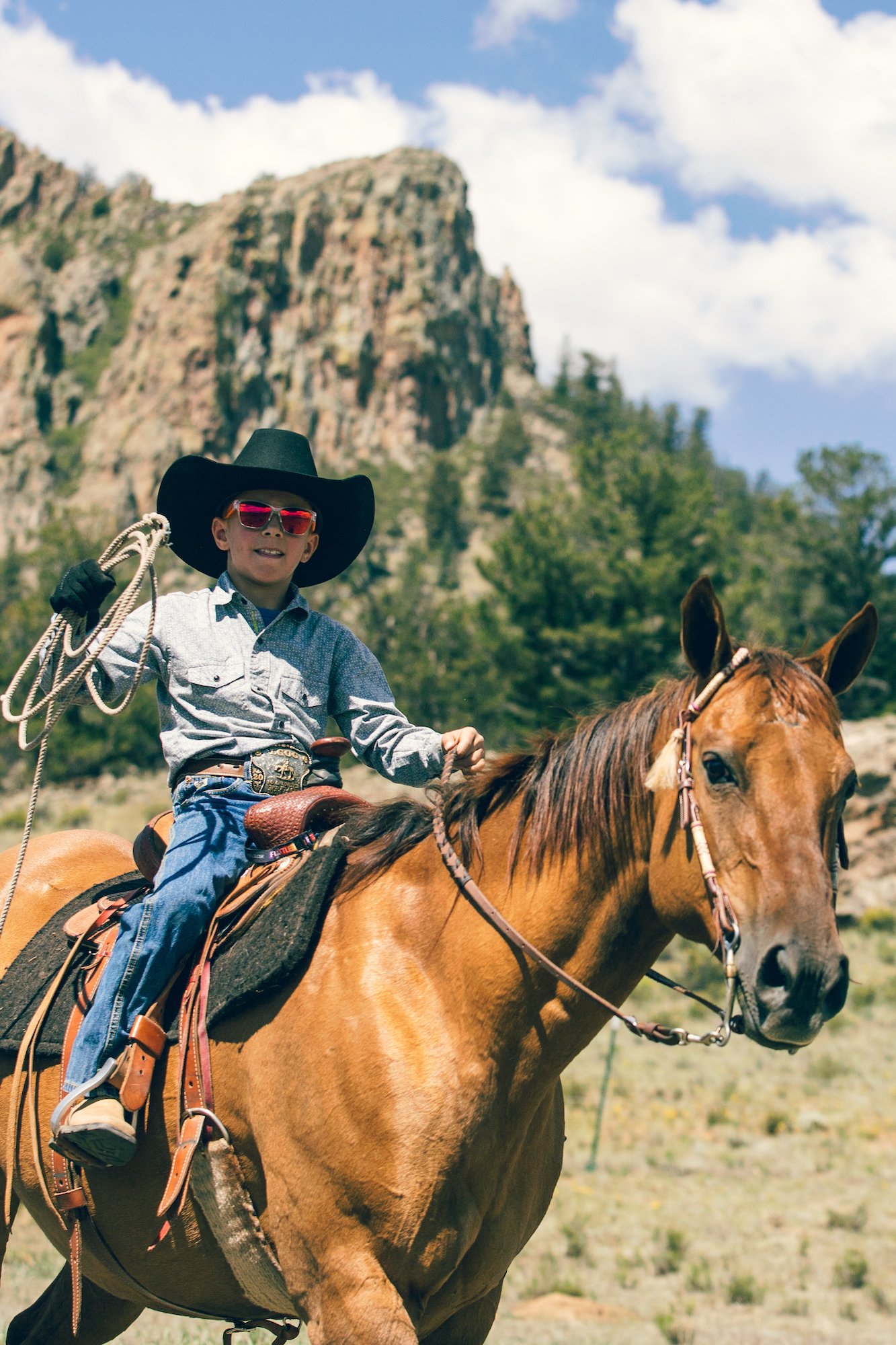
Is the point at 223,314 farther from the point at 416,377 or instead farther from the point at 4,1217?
the point at 4,1217

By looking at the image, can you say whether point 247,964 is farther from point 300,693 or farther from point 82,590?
point 82,590

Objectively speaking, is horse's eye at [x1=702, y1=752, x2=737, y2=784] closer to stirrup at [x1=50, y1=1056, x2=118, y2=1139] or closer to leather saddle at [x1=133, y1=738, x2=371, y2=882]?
leather saddle at [x1=133, y1=738, x2=371, y2=882]

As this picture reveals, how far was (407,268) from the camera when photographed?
4402 inches

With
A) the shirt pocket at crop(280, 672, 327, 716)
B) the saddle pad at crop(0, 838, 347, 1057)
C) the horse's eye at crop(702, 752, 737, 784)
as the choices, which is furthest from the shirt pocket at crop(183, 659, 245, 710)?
the horse's eye at crop(702, 752, 737, 784)

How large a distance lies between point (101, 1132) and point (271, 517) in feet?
6.58

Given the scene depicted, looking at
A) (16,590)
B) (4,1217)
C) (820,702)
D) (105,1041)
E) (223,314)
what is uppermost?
(223,314)

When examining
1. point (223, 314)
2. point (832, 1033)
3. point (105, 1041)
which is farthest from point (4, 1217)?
point (223, 314)

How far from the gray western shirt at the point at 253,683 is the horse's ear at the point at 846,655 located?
4.00ft

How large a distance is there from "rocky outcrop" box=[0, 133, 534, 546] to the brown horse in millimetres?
84419

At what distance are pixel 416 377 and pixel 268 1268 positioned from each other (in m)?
109

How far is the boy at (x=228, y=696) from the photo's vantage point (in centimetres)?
322

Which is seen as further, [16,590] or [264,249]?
[264,249]

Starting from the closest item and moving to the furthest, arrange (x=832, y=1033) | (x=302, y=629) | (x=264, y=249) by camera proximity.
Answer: (x=302, y=629)
(x=832, y=1033)
(x=264, y=249)

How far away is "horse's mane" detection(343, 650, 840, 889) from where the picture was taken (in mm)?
2744
